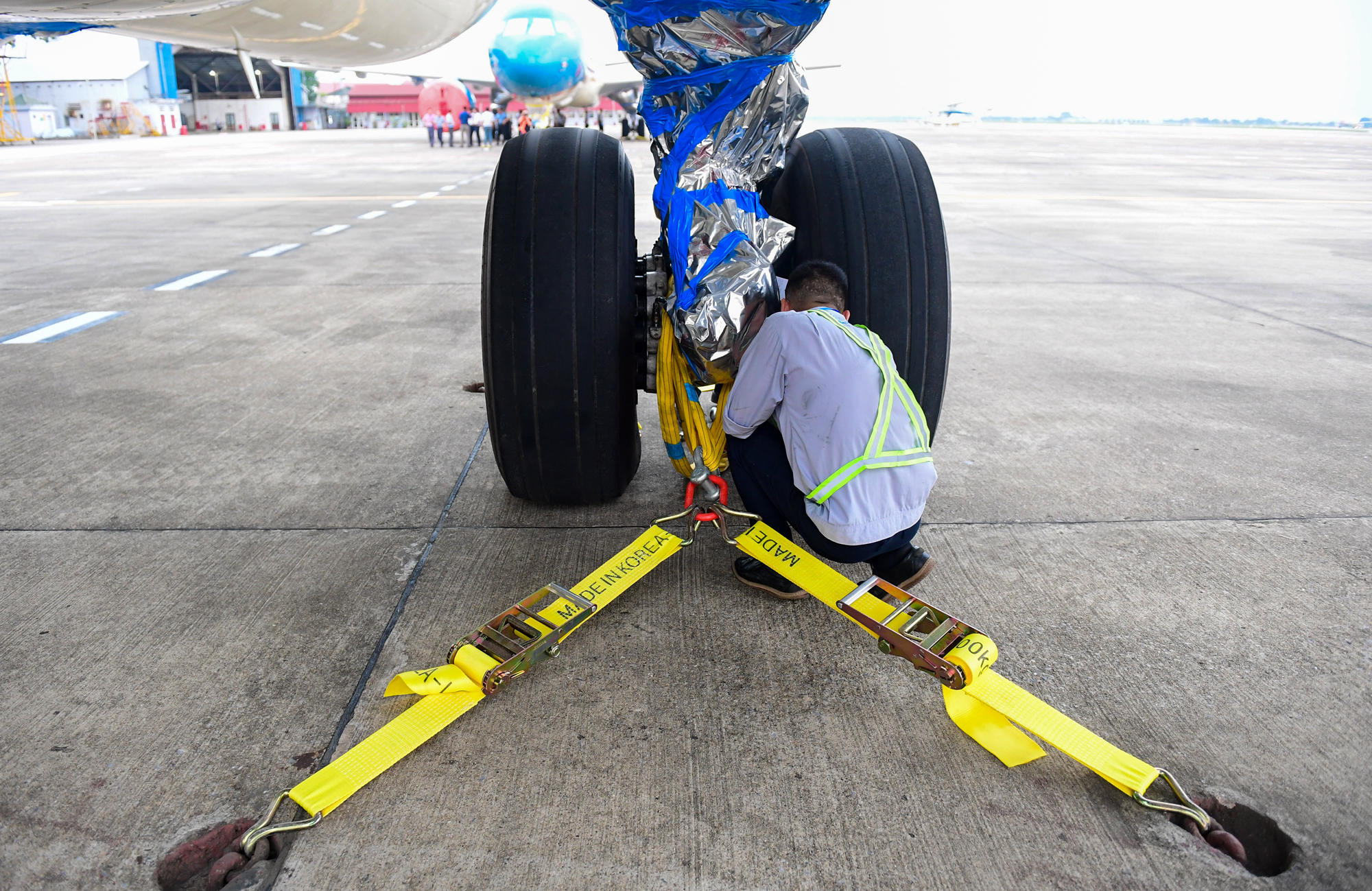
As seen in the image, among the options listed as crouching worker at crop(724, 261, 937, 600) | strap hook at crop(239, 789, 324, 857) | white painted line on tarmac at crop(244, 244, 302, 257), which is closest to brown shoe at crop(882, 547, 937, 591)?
crouching worker at crop(724, 261, 937, 600)

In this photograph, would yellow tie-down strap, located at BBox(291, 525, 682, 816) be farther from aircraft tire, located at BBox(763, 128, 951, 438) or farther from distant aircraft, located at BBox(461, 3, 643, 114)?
distant aircraft, located at BBox(461, 3, 643, 114)

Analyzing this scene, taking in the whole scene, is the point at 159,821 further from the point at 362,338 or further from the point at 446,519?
the point at 362,338

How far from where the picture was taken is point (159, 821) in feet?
4.85

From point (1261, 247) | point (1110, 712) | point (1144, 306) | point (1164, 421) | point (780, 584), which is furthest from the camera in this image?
point (1261, 247)

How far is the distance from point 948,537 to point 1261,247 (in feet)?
24.4

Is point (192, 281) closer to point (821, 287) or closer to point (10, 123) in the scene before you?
point (821, 287)

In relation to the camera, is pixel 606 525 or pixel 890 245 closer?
pixel 890 245

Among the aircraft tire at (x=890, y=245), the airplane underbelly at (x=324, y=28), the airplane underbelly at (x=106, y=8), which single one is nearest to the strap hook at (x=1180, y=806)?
the aircraft tire at (x=890, y=245)

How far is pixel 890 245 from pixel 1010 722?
4.21 ft

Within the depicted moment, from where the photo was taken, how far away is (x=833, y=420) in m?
1.94

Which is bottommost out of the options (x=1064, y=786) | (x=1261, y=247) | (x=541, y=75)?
(x=1064, y=786)

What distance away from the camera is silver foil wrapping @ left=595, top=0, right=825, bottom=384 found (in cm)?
217

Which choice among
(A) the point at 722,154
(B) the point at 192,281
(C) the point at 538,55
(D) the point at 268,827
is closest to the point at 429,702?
(D) the point at 268,827

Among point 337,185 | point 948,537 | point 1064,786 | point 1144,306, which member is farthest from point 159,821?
point 337,185
